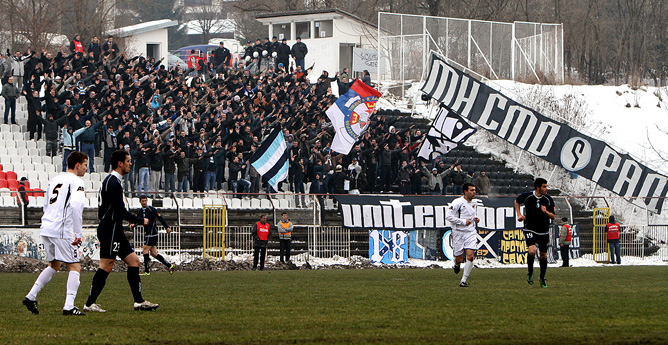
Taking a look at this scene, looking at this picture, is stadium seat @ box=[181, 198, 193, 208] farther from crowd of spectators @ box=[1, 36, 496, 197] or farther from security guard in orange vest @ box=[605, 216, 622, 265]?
security guard in orange vest @ box=[605, 216, 622, 265]

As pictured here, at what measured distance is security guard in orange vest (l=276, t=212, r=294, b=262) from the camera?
25.4 meters

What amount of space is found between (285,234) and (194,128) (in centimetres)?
636

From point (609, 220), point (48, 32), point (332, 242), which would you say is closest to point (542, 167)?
point (609, 220)

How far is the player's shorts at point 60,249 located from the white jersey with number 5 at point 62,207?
6cm

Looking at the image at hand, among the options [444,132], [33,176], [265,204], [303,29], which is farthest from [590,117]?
[33,176]

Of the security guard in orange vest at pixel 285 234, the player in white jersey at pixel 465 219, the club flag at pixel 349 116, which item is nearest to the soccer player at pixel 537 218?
the player in white jersey at pixel 465 219

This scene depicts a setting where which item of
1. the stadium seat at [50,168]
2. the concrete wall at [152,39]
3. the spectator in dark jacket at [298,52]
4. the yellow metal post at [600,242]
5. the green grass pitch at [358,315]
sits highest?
the concrete wall at [152,39]

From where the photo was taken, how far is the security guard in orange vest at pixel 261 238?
24672mm

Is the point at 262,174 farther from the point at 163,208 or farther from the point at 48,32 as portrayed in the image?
the point at 48,32

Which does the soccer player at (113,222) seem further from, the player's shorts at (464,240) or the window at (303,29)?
the window at (303,29)

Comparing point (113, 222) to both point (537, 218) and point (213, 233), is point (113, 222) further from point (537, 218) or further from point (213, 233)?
point (213, 233)

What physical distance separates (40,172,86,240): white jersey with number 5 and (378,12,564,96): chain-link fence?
107 ft

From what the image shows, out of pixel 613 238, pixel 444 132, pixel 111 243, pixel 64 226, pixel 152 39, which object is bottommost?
pixel 613 238

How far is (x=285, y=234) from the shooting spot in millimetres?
25406
